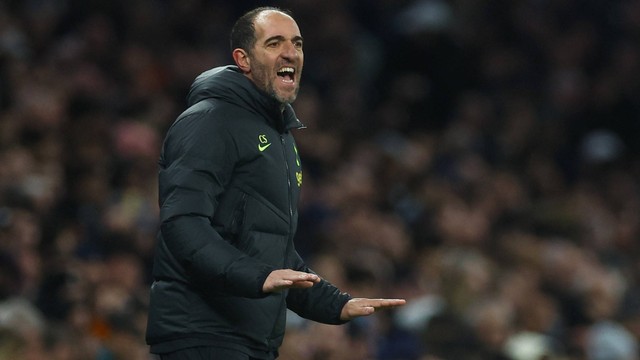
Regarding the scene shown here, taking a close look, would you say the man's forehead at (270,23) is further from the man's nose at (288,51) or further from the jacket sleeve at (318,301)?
the jacket sleeve at (318,301)

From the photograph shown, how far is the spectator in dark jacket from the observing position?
3.91m

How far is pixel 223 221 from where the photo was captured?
4090mm

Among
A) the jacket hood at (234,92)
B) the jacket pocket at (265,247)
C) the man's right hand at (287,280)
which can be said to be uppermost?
the jacket hood at (234,92)

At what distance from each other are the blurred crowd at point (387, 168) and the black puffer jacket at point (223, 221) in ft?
8.00

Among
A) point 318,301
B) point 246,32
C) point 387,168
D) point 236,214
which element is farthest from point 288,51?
point 387,168

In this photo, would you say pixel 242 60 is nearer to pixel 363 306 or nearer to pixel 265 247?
pixel 265 247

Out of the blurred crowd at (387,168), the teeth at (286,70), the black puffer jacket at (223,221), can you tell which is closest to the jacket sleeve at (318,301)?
the black puffer jacket at (223,221)

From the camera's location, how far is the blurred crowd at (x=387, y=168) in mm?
7379

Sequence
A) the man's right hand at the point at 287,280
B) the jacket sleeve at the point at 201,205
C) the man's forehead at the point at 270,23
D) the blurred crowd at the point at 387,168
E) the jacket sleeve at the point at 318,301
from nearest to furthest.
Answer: the man's right hand at the point at 287,280 < the jacket sleeve at the point at 201,205 < the man's forehead at the point at 270,23 < the jacket sleeve at the point at 318,301 < the blurred crowd at the point at 387,168

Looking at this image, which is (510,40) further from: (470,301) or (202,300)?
(202,300)

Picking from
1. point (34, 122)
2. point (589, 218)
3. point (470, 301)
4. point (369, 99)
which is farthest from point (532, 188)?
point (34, 122)

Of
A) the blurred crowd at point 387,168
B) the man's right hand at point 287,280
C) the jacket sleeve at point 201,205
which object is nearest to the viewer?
the man's right hand at point 287,280

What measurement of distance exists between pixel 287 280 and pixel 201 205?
0.36 m

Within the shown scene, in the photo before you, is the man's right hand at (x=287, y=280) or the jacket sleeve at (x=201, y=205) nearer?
the man's right hand at (x=287, y=280)
